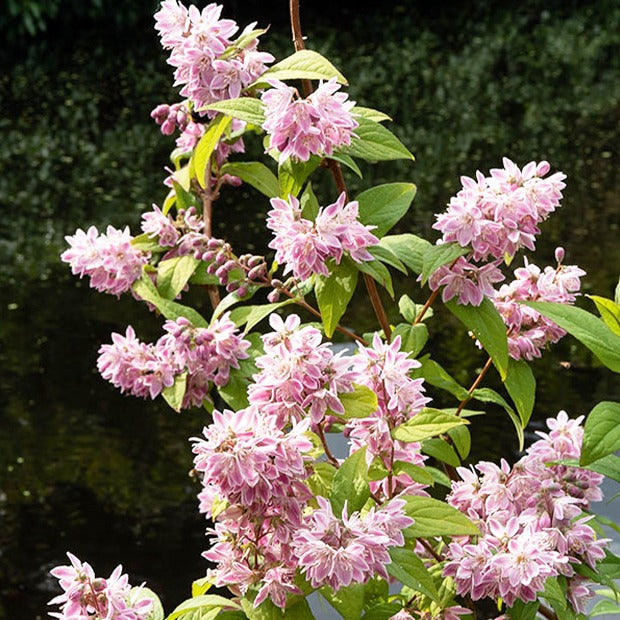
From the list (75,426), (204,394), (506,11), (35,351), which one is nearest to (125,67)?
(506,11)

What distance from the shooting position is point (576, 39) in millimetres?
8945

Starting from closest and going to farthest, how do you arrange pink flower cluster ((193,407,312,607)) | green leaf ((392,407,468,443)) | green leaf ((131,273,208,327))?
pink flower cluster ((193,407,312,607)) < green leaf ((392,407,468,443)) < green leaf ((131,273,208,327))

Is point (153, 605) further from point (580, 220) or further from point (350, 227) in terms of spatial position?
point (580, 220)

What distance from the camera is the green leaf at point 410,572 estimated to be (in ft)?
2.74

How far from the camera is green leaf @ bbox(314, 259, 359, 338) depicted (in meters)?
0.95

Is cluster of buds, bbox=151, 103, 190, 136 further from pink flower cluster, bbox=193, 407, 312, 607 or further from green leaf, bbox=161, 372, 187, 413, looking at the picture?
pink flower cluster, bbox=193, 407, 312, 607

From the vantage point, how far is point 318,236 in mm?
911

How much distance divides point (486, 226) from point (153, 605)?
42 centimetres

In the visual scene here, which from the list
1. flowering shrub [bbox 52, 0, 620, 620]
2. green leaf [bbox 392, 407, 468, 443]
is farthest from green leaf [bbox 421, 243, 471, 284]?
green leaf [bbox 392, 407, 468, 443]

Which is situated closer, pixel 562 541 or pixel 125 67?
pixel 562 541

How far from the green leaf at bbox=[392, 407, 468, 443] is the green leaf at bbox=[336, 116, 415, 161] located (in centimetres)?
21

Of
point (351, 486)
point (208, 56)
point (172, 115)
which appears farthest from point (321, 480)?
point (172, 115)

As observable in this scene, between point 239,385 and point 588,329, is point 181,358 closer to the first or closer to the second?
point 239,385

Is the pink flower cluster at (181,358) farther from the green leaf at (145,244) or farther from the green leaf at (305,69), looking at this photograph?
the green leaf at (305,69)
